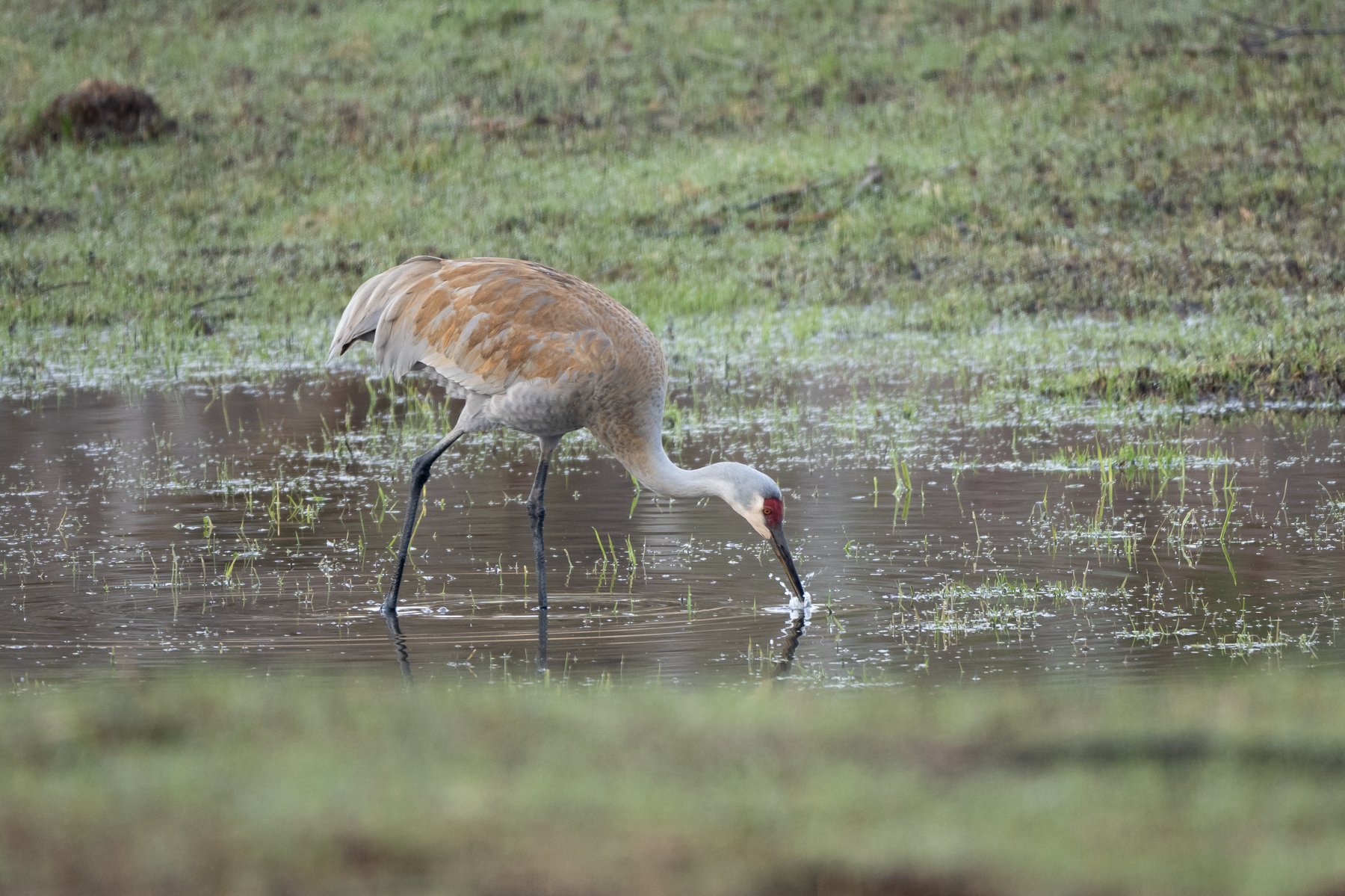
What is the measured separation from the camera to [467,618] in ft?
21.9

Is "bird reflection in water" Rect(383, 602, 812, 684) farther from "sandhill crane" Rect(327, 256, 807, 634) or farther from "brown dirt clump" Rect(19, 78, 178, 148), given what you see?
"brown dirt clump" Rect(19, 78, 178, 148)

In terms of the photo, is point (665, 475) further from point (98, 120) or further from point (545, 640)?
point (98, 120)

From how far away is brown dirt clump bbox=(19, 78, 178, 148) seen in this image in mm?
21797

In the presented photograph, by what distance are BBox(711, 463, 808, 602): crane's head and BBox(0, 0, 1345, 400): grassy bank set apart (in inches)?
198

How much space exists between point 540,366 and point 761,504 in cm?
105

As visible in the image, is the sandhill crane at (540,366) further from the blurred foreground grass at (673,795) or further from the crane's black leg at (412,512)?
the blurred foreground grass at (673,795)

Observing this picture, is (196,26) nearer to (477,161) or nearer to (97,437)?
(477,161)

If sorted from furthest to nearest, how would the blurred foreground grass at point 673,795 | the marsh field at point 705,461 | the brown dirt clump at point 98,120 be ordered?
the brown dirt clump at point 98,120 → the marsh field at point 705,461 → the blurred foreground grass at point 673,795

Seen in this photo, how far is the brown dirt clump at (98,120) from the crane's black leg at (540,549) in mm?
15511

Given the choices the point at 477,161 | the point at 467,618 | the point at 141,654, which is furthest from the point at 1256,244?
the point at 141,654

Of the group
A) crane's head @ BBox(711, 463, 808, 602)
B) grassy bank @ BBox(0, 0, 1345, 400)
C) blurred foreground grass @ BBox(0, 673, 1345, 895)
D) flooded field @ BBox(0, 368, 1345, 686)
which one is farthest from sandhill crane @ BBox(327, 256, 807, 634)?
grassy bank @ BBox(0, 0, 1345, 400)

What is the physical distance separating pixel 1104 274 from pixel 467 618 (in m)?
10.1

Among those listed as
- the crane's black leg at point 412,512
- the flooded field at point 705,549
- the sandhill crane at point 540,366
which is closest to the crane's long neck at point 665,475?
the sandhill crane at point 540,366

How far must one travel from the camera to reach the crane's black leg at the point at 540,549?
6.25 meters
